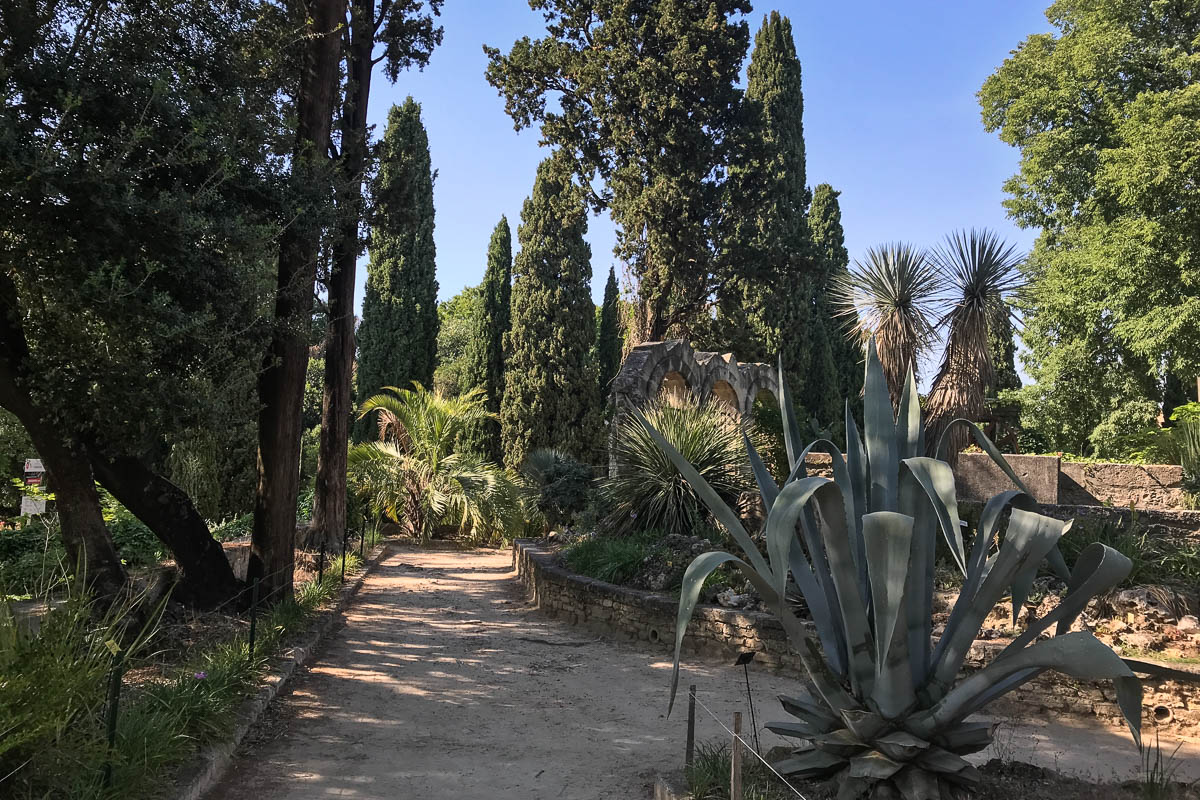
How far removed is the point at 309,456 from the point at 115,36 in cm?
1305

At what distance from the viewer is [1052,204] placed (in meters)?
21.4

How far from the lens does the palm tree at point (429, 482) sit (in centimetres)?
1931

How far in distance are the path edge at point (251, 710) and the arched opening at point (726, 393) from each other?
37.8 ft

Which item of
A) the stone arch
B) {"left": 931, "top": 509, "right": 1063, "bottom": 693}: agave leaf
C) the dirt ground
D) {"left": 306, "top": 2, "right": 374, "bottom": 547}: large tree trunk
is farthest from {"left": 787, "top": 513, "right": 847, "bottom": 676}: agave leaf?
the stone arch

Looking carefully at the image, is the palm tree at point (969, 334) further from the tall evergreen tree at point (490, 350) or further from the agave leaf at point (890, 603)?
the tall evergreen tree at point (490, 350)

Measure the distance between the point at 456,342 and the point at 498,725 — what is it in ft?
132

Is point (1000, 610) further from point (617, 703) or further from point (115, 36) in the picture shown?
point (115, 36)

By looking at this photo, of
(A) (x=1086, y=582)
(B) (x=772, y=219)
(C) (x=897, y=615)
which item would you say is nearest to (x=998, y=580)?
(A) (x=1086, y=582)

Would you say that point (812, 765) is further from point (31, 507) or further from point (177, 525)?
point (31, 507)

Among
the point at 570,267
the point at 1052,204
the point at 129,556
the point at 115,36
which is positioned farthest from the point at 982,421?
the point at 570,267

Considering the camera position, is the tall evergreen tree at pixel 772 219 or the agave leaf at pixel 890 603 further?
the tall evergreen tree at pixel 772 219

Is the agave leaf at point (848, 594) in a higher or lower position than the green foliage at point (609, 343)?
lower

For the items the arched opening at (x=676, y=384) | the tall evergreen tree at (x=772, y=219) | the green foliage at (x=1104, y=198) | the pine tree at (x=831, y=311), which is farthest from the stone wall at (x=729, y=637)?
the pine tree at (x=831, y=311)

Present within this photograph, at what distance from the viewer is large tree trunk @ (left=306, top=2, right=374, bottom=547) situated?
1170 centimetres
